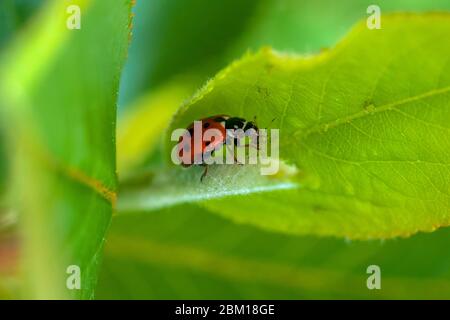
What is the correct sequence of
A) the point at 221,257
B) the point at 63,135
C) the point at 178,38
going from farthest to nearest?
the point at 178,38 → the point at 221,257 → the point at 63,135

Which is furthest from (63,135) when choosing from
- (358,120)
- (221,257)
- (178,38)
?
(178,38)

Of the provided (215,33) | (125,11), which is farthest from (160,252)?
(125,11)

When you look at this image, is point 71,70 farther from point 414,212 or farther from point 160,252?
point 160,252

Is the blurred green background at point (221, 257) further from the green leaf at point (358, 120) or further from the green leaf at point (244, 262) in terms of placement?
the green leaf at point (358, 120)

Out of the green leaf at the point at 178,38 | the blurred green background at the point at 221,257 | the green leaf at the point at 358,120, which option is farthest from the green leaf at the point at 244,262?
the green leaf at the point at 358,120

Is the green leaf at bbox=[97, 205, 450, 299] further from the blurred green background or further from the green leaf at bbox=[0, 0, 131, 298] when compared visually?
the green leaf at bbox=[0, 0, 131, 298]

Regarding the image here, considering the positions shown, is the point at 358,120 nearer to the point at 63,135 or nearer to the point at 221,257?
the point at 63,135

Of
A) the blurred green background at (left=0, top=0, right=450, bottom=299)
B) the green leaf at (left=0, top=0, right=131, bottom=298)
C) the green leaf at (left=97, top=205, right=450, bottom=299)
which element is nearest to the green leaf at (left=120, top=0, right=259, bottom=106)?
the blurred green background at (left=0, top=0, right=450, bottom=299)
